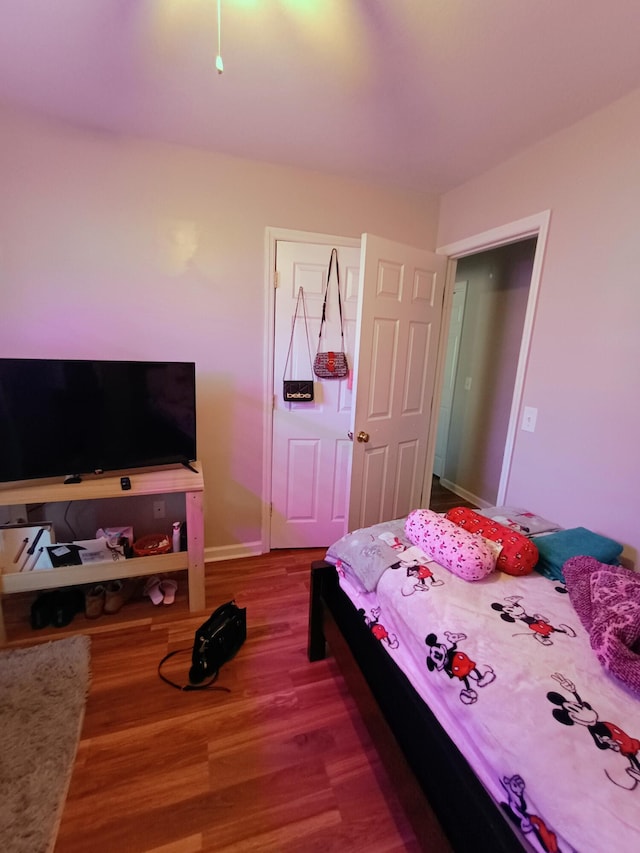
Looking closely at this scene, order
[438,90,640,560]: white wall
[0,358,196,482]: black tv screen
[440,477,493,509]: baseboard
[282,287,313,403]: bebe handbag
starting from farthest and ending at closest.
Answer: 1. [440,477,493,509]: baseboard
2. [282,287,313,403]: bebe handbag
3. [0,358,196,482]: black tv screen
4. [438,90,640,560]: white wall

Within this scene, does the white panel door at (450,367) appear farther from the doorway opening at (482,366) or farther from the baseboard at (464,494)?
the baseboard at (464,494)

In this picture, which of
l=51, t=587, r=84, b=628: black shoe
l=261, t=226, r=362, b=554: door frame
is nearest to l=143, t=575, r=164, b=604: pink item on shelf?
l=51, t=587, r=84, b=628: black shoe

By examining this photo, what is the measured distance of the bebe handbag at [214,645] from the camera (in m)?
1.63

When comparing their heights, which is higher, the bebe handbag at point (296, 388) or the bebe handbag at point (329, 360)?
the bebe handbag at point (329, 360)

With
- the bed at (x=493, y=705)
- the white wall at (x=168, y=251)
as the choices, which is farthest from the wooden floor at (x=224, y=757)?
the white wall at (x=168, y=251)

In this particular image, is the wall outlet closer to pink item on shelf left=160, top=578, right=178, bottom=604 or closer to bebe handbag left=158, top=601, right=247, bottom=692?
bebe handbag left=158, top=601, right=247, bottom=692

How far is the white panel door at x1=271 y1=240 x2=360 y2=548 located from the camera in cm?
239

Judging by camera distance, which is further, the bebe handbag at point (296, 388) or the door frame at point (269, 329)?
the bebe handbag at point (296, 388)

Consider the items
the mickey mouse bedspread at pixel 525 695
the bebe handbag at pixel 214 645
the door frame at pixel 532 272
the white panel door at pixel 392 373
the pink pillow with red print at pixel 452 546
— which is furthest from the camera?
the white panel door at pixel 392 373

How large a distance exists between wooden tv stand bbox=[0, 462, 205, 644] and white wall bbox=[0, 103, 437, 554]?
489mm

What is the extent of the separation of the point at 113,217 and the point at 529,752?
2.67 metres

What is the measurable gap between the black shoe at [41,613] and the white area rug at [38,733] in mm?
153

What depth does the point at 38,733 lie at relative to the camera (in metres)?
1.39

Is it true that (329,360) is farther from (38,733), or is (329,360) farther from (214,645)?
(38,733)
